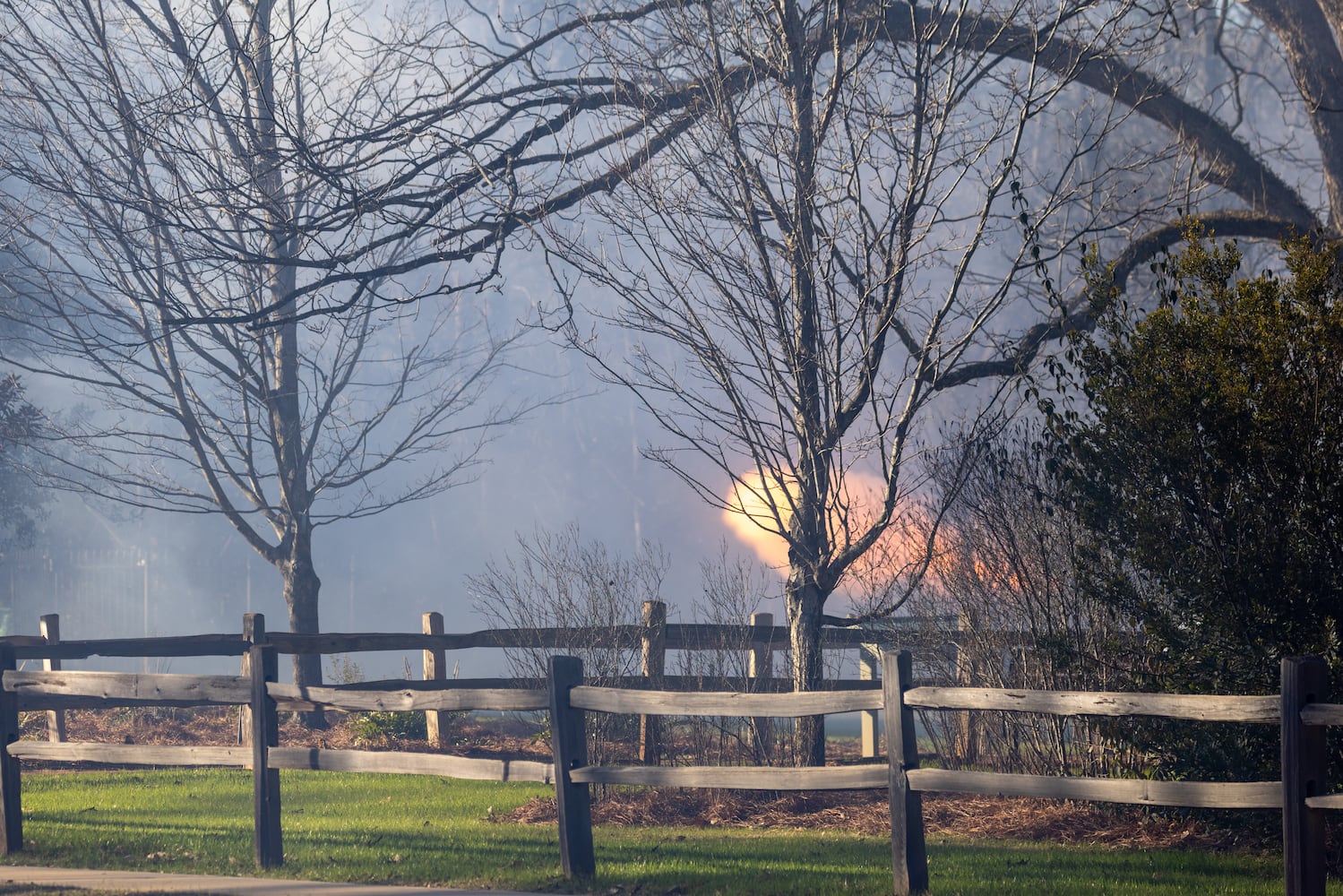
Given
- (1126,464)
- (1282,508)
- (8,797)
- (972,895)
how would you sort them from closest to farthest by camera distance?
(972,895) < (1282,508) < (1126,464) < (8,797)

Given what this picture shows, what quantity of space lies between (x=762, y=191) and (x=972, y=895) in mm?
5474

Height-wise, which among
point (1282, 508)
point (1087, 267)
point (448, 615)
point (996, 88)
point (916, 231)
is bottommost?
point (448, 615)

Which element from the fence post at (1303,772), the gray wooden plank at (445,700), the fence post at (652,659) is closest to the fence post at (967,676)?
the fence post at (652,659)

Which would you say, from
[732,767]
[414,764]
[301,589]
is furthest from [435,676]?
[732,767]

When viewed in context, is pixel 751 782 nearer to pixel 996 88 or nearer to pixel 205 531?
pixel 996 88

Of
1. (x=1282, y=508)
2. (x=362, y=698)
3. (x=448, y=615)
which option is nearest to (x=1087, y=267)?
(x=1282, y=508)

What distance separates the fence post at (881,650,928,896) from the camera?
681cm

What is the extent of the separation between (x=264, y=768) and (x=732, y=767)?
3.41m

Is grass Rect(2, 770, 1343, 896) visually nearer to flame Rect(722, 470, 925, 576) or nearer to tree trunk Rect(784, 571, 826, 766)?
tree trunk Rect(784, 571, 826, 766)

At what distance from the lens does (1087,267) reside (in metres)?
8.40

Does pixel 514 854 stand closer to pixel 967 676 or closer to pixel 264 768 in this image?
pixel 264 768

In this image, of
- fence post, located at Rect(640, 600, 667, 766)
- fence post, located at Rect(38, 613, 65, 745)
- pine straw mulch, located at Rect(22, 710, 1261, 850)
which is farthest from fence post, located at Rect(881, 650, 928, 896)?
fence post, located at Rect(38, 613, 65, 745)

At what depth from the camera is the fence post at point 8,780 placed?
9.02 metres

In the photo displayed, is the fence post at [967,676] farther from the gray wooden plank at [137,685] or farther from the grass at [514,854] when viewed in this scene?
the gray wooden plank at [137,685]
